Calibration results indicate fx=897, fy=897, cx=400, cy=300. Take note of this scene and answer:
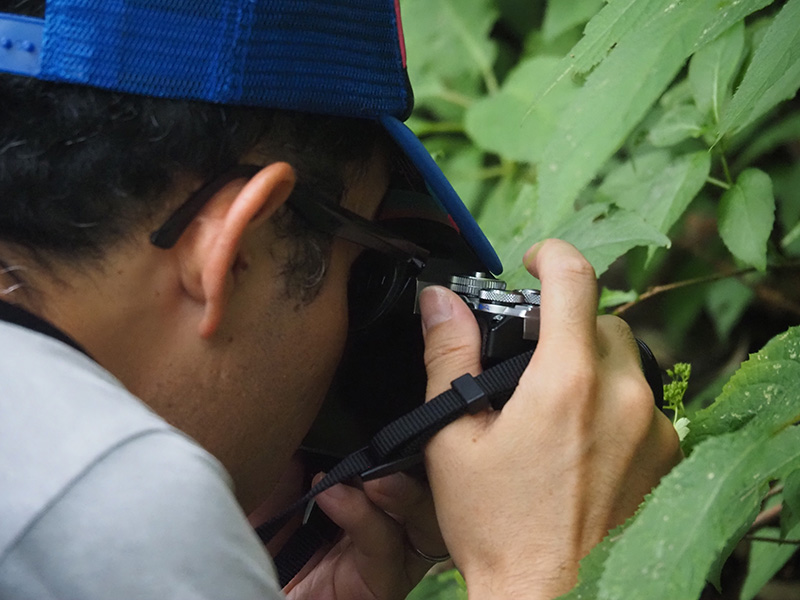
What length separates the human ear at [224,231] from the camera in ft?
2.39

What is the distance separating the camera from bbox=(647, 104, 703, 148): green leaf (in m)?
1.14

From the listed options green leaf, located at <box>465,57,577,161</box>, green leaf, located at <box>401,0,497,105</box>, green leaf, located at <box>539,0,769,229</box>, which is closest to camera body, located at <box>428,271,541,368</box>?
green leaf, located at <box>539,0,769,229</box>

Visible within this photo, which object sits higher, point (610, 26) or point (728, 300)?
point (610, 26)

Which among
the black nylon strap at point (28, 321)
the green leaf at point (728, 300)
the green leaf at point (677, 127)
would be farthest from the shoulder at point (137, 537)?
the green leaf at point (728, 300)

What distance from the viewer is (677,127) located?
1.15 meters

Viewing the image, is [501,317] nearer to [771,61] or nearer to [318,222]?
[318,222]

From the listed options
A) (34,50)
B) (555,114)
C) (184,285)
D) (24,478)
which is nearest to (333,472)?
(184,285)

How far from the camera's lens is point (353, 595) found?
1047 millimetres

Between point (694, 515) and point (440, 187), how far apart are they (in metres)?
0.42

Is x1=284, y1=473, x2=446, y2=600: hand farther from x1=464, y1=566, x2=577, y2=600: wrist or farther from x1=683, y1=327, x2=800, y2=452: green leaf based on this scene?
x1=683, y1=327, x2=800, y2=452: green leaf

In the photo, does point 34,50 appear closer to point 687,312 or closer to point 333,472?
point 333,472

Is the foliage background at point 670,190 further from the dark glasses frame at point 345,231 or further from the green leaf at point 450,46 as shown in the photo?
the dark glasses frame at point 345,231

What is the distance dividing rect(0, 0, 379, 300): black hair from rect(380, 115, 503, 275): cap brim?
0.16 metres

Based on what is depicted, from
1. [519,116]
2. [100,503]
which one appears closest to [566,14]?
[519,116]
